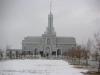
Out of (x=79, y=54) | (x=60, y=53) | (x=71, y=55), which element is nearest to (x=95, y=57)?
(x=79, y=54)

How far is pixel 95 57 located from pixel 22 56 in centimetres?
652

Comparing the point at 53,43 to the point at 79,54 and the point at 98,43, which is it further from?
the point at 98,43

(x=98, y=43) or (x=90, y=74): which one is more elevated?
(x=98, y=43)

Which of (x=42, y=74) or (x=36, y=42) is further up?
(x=36, y=42)

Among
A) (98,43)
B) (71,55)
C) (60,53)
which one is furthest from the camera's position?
(60,53)

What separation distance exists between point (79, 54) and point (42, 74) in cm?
589

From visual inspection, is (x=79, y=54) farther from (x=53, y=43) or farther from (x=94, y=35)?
(x=53, y=43)

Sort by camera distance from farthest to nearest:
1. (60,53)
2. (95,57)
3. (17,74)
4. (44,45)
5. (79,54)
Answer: (44,45) < (60,53) < (79,54) < (95,57) < (17,74)

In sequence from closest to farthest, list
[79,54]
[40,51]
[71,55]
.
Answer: [79,54], [71,55], [40,51]

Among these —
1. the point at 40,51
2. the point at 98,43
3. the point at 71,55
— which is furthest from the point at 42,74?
the point at 40,51

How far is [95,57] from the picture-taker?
6508 millimetres

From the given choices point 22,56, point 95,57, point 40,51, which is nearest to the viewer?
point 95,57

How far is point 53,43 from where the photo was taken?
61.4 feet

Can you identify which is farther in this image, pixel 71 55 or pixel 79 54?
pixel 71 55
